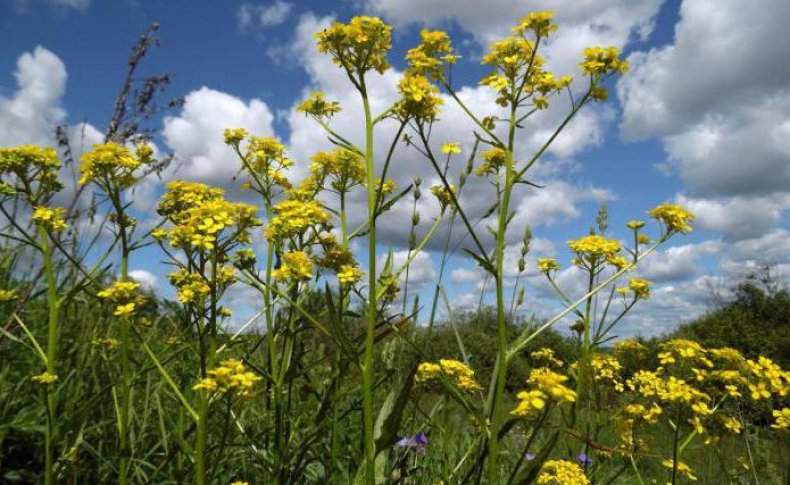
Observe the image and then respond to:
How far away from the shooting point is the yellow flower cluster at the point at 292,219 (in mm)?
2430

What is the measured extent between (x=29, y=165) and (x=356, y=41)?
5.75 ft

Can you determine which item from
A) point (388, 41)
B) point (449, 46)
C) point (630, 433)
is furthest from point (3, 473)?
point (630, 433)

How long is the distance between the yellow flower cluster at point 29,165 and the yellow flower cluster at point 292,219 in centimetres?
115

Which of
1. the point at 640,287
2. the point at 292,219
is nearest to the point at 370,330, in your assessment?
the point at 292,219

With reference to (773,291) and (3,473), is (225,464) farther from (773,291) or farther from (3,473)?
(773,291)

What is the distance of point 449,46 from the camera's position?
2320mm

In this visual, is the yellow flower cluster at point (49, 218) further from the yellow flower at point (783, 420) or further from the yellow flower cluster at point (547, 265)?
the yellow flower at point (783, 420)

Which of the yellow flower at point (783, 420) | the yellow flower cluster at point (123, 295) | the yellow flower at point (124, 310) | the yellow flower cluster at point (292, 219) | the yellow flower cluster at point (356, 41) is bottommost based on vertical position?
the yellow flower at point (783, 420)

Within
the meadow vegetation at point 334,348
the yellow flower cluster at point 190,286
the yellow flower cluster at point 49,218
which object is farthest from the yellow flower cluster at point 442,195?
the yellow flower cluster at point 49,218

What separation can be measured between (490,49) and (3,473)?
3.29 metres

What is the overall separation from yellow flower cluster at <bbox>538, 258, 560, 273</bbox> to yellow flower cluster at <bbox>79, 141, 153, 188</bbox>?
2206mm

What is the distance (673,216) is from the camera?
267 cm

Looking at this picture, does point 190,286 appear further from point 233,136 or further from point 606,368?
point 606,368

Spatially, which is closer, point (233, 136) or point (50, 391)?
point (50, 391)
